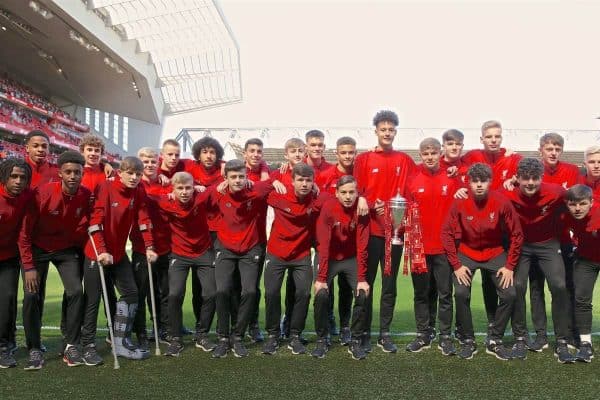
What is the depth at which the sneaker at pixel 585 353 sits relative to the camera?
200 inches

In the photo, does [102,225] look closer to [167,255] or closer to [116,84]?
[167,255]

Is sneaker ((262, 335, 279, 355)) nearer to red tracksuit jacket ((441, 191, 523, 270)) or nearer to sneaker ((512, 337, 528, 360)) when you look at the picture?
red tracksuit jacket ((441, 191, 523, 270))

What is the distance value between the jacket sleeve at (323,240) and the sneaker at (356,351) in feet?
2.17

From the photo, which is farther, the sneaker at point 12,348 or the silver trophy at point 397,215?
the silver trophy at point 397,215

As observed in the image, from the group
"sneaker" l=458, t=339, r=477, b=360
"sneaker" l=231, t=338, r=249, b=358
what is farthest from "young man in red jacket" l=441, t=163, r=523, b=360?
"sneaker" l=231, t=338, r=249, b=358

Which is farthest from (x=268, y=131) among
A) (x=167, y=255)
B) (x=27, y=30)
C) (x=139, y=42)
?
(x=167, y=255)

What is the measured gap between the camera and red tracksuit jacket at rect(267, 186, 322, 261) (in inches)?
221

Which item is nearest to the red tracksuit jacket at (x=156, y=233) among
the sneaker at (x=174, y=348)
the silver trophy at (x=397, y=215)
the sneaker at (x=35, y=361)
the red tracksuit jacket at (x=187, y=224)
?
the red tracksuit jacket at (x=187, y=224)

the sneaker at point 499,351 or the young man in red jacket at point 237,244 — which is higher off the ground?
the young man in red jacket at point 237,244

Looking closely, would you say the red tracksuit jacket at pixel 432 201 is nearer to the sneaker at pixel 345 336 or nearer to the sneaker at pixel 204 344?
the sneaker at pixel 345 336

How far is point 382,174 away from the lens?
5.75m

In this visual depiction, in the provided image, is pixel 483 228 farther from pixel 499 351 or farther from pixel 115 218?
pixel 115 218

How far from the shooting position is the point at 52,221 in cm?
517

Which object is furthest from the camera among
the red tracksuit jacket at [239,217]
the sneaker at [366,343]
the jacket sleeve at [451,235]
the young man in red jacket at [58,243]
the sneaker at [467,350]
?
the red tracksuit jacket at [239,217]
